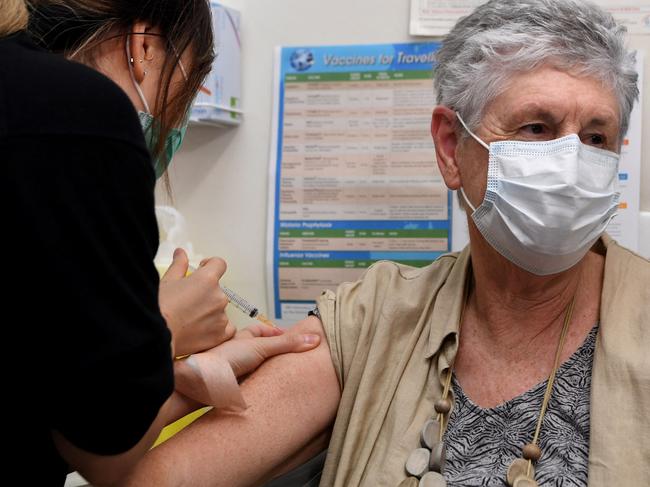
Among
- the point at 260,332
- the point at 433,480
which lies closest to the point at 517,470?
the point at 433,480

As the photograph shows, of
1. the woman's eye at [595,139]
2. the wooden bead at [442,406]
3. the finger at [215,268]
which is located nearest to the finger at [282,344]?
the finger at [215,268]

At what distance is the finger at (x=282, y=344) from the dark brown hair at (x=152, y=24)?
0.39m

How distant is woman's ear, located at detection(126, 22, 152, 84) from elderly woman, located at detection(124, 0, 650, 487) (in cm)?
57

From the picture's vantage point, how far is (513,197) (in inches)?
50.2

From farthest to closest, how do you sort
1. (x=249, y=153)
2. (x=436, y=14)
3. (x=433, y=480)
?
(x=249, y=153)
(x=436, y=14)
(x=433, y=480)

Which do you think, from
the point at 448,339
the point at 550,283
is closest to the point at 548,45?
the point at 550,283

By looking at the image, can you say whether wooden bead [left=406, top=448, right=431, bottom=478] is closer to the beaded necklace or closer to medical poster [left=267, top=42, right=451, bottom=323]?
the beaded necklace

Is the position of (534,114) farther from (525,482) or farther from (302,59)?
(302,59)

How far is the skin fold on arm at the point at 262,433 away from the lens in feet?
4.04

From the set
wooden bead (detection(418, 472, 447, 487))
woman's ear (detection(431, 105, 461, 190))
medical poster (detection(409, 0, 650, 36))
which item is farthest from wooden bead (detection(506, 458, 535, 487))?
medical poster (detection(409, 0, 650, 36))

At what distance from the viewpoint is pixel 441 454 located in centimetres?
120

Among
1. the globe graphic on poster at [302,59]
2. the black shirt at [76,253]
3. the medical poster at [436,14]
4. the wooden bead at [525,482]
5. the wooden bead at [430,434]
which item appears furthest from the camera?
the globe graphic on poster at [302,59]

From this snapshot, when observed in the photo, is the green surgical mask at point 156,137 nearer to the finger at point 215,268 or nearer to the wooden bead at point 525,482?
the finger at point 215,268

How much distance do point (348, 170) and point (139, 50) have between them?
953mm
